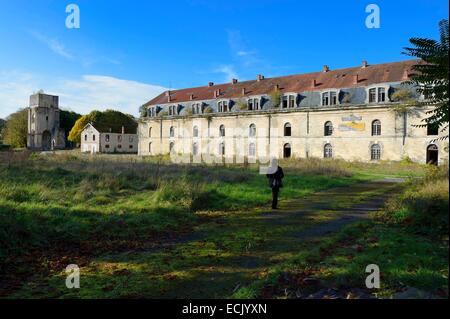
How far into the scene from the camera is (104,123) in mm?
→ 78750

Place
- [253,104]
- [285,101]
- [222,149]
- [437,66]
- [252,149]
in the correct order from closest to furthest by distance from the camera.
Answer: [437,66] < [285,101] < [253,104] < [252,149] < [222,149]

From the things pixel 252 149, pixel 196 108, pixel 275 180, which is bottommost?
pixel 275 180

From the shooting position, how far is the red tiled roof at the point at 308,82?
3891cm

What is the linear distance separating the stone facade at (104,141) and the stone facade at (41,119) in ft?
31.0

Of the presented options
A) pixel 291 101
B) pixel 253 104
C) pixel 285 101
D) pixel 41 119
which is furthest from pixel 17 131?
pixel 291 101

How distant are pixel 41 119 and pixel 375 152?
67.1 metres

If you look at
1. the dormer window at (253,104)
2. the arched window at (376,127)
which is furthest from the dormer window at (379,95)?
the dormer window at (253,104)

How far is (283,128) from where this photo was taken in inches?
1775

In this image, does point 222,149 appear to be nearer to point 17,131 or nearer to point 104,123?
point 104,123

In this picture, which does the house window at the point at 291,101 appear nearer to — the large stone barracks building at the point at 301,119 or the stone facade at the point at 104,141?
the large stone barracks building at the point at 301,119

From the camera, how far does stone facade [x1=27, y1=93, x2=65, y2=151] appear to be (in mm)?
72938

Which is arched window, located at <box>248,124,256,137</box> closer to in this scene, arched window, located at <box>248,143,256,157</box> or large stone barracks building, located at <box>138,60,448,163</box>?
large stone barracks building, located at <box>138,60,448,163</box>

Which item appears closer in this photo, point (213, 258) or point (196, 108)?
point (213, 258)
